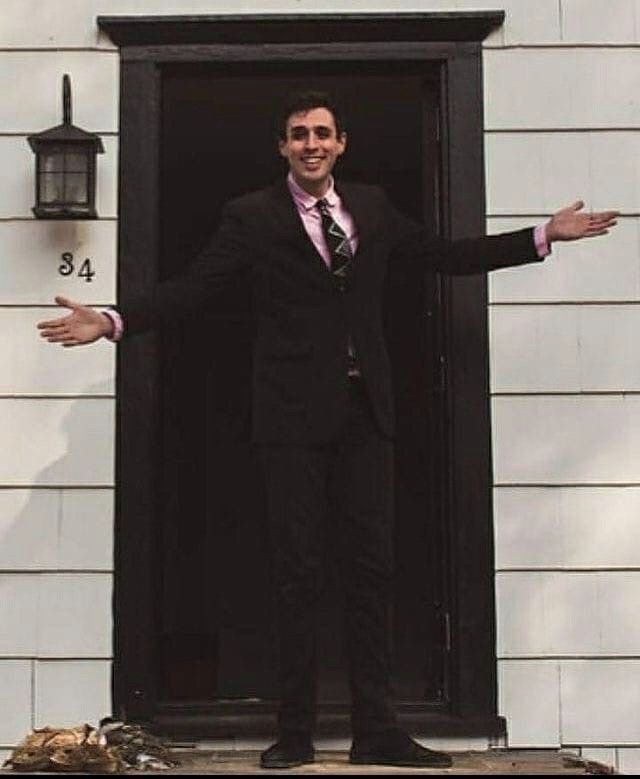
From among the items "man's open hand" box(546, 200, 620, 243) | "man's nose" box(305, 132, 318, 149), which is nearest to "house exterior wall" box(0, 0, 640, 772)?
"man's open hand" box(546, 200, 620, 243)

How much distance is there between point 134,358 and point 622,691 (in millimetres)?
1702

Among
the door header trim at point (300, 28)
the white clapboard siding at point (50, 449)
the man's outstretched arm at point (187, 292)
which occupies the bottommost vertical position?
the white clapboard siding at point (50, 449)

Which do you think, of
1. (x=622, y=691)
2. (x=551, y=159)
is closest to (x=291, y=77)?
(x=551, y=159)

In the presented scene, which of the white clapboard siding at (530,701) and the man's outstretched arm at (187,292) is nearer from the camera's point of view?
the man's outstretched arm at (187,292)

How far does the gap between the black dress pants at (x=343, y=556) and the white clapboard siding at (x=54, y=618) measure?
0.65 m

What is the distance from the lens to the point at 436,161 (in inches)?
171

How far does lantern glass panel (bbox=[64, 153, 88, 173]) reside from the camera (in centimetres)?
415

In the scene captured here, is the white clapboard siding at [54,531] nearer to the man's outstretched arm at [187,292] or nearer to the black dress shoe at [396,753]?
the man's outstretched arm at [187,292]

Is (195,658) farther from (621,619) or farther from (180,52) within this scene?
(180,52)

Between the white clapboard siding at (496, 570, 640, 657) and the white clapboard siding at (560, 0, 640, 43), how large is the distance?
1.60 metres

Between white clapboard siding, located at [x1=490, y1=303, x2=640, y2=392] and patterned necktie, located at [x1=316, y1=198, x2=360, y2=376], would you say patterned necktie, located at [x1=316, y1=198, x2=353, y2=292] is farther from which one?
white clapboard siding, located at [x1=490, y1=303, x2=640, y2=392]

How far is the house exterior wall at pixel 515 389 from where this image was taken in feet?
13.5

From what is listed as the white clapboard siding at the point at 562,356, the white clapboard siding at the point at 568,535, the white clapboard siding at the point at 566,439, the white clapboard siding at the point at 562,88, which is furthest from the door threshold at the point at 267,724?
the white clapboard siding at the point at 562,88

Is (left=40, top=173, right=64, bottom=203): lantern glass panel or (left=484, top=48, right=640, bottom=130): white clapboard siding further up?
(left=484, top=48, right=640, bottom=130): white clapboard siding
